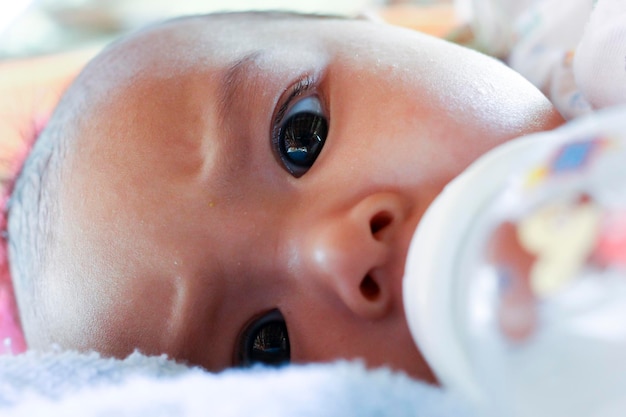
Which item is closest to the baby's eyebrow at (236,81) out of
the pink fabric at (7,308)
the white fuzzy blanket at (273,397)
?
the white fuzzy blanket at (273,397)

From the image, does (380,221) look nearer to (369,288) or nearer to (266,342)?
(369,288)

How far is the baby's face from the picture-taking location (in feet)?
2.17

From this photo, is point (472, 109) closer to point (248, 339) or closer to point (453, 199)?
point (453, 199)

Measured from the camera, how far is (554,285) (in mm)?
368

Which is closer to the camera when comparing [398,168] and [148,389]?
[148,389]

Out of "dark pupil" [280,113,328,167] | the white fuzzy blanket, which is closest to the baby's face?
"dark pupil" [280,113,328,167]

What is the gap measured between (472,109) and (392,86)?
0.34 feet

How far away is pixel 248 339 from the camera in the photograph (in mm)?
771

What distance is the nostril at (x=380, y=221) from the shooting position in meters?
0.64

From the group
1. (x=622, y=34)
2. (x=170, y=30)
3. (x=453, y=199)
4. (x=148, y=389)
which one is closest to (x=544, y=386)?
(x=453, y=199)

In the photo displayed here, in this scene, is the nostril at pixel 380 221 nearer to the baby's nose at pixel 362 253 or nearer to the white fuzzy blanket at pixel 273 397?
the baby's nose at pixel 362 253

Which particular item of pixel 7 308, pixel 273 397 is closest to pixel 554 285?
pixel 273 397

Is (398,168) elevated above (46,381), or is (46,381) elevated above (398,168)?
(398,168)

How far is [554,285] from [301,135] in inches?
18.0
